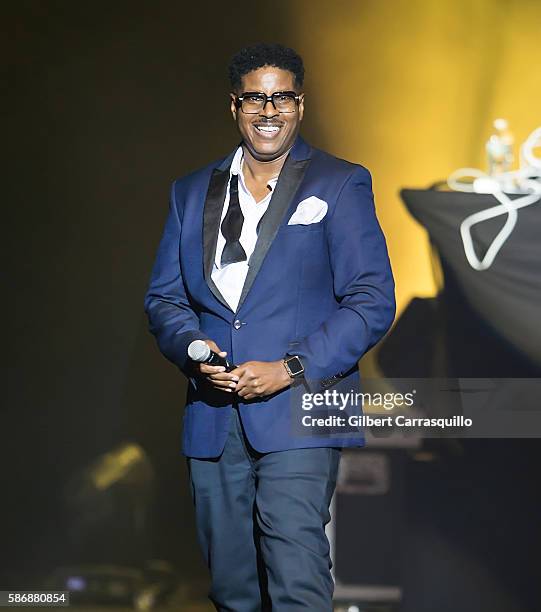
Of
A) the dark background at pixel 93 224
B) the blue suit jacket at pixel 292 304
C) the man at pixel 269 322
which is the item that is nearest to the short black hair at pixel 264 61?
the man at pixel 269 322

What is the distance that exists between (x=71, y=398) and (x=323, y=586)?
69.8 inches

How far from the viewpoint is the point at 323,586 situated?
2898 mm

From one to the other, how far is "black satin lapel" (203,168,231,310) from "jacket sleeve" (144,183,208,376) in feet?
0.35

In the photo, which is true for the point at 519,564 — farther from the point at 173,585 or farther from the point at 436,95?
the point at 436,95

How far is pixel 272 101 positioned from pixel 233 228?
0.35 meters

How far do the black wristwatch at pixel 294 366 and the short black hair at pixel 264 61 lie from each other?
0.75 m

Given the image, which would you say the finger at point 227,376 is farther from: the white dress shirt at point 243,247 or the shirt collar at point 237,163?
the shirt collar at point 237,163

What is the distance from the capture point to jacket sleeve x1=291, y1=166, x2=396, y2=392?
2.94 metres

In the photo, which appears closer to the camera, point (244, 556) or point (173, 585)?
point (244, 556)

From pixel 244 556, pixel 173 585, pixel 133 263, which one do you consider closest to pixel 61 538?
Result: pixel 173 585

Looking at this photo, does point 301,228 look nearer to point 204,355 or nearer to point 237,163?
point 237,163

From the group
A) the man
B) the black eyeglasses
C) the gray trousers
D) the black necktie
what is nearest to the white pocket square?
the man

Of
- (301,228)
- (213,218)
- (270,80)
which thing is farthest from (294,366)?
(270,80)

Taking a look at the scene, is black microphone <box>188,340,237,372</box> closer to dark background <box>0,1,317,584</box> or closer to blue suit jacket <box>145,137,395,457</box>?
blue suit jacket <box>145,137,395,457</box>
